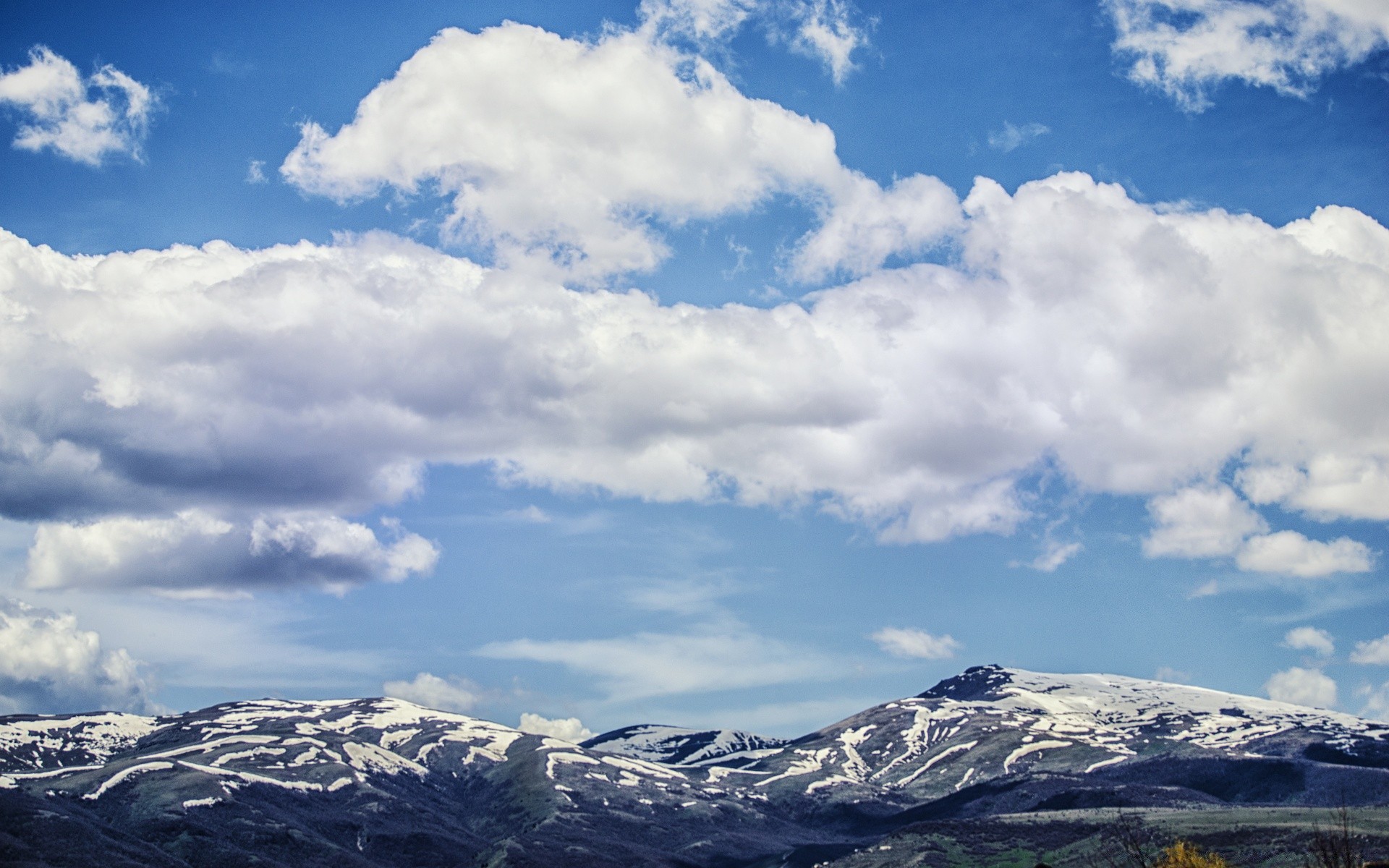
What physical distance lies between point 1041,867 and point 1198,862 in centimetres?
3070

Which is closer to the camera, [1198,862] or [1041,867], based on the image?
[1041,867]

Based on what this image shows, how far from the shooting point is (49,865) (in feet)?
652

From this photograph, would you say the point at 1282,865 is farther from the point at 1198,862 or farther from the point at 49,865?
the point at 49,865

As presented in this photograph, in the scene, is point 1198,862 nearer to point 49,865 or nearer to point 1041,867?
point 1041,867

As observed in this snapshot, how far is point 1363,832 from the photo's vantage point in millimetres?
197500

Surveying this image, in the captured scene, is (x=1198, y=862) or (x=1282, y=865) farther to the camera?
(x=1282, y=865)

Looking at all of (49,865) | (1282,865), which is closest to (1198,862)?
(1282,865)

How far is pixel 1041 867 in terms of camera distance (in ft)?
293

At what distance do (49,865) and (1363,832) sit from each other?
21438 centimetres

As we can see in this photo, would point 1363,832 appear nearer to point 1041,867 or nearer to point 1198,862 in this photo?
point 1198,862

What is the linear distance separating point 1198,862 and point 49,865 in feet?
583

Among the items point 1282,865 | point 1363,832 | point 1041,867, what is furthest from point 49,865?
point 1363,832

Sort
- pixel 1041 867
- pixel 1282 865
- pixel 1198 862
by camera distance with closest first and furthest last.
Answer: pixel 1041 867, pixel 1198 862, pixel 1282 865

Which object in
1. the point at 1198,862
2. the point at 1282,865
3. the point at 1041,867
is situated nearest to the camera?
the point at 1041,867
